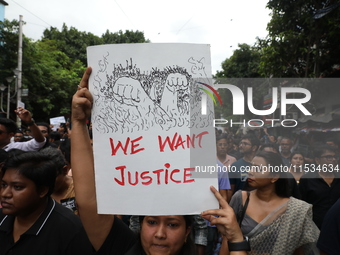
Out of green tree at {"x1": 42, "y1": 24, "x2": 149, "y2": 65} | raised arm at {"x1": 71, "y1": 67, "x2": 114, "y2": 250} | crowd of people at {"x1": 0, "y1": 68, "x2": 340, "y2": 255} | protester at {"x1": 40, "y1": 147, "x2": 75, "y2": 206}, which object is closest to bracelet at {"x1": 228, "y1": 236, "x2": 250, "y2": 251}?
crowd of people at {"x1": 0, "y1": 68, "x2": 340, "y2": 255}

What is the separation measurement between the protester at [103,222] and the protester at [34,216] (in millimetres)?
152

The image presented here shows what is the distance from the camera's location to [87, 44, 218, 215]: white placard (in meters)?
1.55

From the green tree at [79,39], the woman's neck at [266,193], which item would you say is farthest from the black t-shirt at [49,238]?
the green tree at [79,39]

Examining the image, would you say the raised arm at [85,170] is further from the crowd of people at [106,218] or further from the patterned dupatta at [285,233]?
the patterned dupatta at [285,233]

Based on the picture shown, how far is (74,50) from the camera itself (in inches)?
1286

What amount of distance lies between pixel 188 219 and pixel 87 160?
0.56 metres

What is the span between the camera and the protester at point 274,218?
2.56 m

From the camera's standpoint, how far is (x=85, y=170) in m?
1.70

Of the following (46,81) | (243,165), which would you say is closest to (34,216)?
(243,165)

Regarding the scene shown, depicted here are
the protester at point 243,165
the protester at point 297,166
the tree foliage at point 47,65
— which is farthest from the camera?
the tree foliage at point 47,65

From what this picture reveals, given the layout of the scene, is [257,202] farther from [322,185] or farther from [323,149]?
[323,149]

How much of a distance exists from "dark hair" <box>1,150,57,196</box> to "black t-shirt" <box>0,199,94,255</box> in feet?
0.61

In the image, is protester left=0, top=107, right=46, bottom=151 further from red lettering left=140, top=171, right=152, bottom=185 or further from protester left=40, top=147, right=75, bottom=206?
red lettering left=140, top=171, right=152, bottom=185

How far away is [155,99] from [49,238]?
94cm
